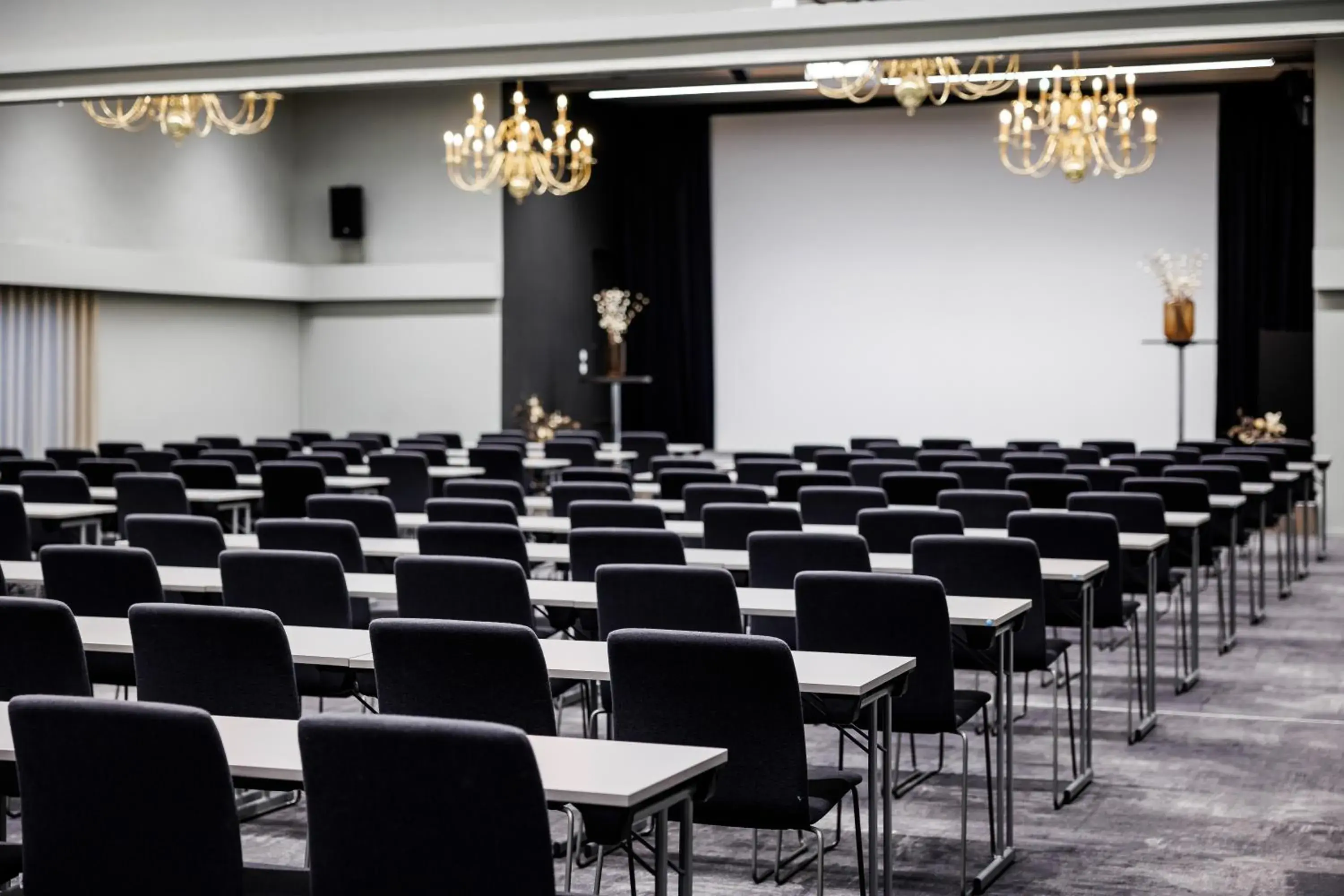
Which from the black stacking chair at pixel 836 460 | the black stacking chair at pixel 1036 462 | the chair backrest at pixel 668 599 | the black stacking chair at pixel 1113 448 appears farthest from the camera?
the black stacking chair at pixel 1113 448

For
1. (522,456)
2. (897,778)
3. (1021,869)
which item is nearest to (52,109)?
(522,456)

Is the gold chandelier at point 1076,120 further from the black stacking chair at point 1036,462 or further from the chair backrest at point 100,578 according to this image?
the chair backrest at point 100,578

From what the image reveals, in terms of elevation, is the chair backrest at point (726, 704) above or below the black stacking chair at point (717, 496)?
below

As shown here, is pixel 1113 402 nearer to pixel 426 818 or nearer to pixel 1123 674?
pixel 1123 674

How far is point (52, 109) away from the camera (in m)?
15.1

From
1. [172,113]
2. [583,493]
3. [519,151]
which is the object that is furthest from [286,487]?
[519,151]

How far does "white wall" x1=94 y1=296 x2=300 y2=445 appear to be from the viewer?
→ 53.2 feet

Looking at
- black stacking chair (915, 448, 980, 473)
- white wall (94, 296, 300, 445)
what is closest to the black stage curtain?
black stacking chair (915, 448, 980, 473)

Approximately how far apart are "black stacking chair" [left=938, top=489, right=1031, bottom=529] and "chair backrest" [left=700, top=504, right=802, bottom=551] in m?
0.98

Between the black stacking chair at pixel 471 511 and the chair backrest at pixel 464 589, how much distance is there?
2.16 m

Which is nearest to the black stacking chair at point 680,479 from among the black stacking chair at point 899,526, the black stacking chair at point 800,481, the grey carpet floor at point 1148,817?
the black stacking chair at point 800,481

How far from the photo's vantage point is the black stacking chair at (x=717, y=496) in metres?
8.38

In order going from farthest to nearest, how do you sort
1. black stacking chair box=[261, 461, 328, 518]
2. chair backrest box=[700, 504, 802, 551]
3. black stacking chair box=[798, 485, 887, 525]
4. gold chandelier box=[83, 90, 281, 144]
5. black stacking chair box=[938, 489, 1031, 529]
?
1. gold chandelier box=[83, 90, 281, 144]
2. black stacking chair box=[261, 461, 328, 518]
3. black stacking chair box=[798, 485, 887, 525]
4. black stacking chair box=[938, 489, 1031, 529]
5. chair backrest box=[700, 504, 802, 551]

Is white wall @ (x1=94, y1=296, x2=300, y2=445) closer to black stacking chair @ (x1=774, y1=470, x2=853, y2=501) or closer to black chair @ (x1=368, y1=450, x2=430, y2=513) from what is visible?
black chair @ (x1=368, y1=450, x2=430, y2=513)
